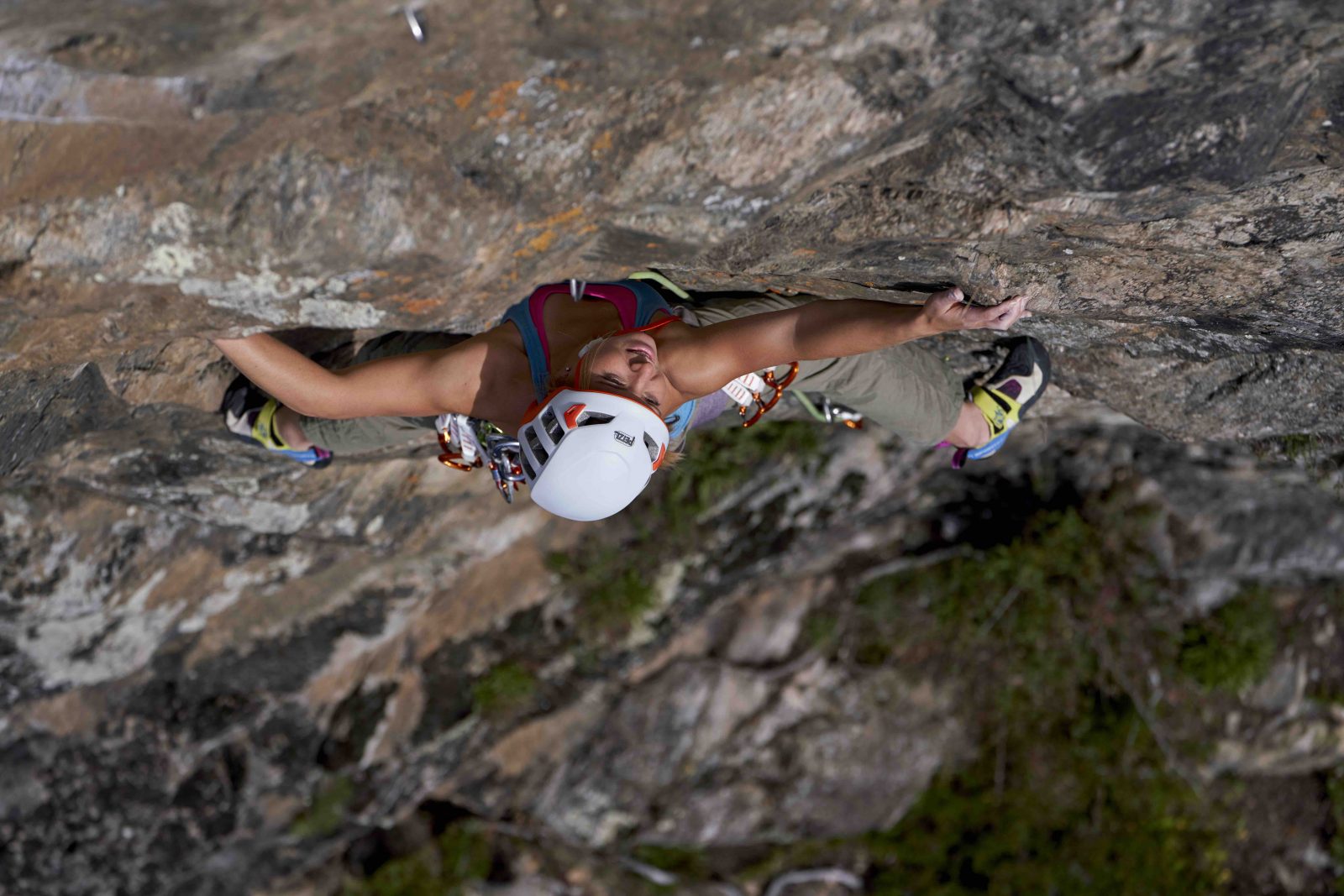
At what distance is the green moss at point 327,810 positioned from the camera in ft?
24.5

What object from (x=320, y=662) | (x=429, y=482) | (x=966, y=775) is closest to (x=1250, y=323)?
(x=429, y=482)

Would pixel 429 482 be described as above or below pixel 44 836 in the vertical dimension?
above

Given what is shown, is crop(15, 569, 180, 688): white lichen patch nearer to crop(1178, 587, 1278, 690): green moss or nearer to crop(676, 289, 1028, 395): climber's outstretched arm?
crop(676, 289, 1028, 395): climber's outstretched arm

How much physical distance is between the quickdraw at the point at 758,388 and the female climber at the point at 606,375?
0.01 meters

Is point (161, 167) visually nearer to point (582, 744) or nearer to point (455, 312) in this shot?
point (455, 312)

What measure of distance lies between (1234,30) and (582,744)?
7.88 m

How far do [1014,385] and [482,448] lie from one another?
281cm

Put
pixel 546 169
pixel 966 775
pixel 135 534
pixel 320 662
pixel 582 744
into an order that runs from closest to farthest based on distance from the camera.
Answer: pixel 546 169
pixel 135 534
pixel 320 662
pixel 582 744
pixel 966 775

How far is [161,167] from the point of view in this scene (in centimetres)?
269

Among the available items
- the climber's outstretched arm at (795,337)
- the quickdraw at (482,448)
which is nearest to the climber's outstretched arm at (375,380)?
the quickdraw at (482,448)

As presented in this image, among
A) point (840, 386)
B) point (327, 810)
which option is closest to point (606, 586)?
point (327, 810)

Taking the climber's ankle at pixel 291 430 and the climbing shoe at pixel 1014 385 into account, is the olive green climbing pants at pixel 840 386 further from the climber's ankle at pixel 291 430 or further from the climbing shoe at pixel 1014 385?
the climbing shoe at pixel 1014 385

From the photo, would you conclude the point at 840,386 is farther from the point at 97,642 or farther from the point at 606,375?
the point at 97,642

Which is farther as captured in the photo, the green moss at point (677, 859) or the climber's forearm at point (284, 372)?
the green moss at point (677, 859)
